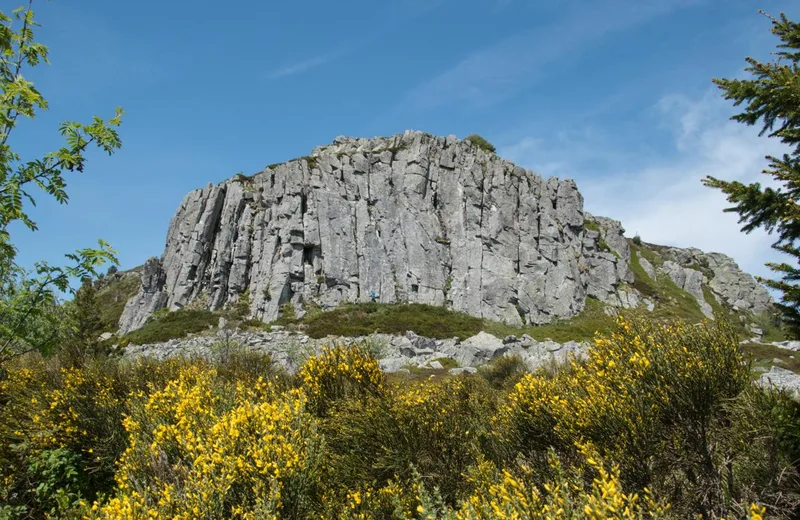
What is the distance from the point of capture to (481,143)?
96.7 meters

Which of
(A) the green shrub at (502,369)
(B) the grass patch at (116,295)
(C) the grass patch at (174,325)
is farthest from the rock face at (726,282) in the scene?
(B) the grass patch at (116,295)

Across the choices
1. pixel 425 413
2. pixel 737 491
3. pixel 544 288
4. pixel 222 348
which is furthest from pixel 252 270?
pixel 737 491

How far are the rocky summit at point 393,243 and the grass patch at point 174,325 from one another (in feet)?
10.2

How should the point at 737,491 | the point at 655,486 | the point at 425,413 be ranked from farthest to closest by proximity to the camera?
the point at 425,413, the point at 737,491, the point at 655,486

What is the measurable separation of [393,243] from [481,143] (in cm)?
4209

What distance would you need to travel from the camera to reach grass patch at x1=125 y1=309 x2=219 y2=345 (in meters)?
56.0

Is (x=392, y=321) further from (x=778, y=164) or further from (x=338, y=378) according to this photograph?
(x=778, y=164)

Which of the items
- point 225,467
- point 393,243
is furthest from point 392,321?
point 225,467

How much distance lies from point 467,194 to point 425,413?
66.5 meters

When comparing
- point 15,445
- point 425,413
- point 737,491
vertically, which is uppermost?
point 425,413

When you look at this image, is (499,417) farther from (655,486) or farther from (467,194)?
(467,194)

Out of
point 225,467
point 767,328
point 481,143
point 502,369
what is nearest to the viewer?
point 225,467

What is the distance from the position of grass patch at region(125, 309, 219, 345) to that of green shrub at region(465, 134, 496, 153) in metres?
64.5

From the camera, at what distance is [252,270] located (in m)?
68.3
